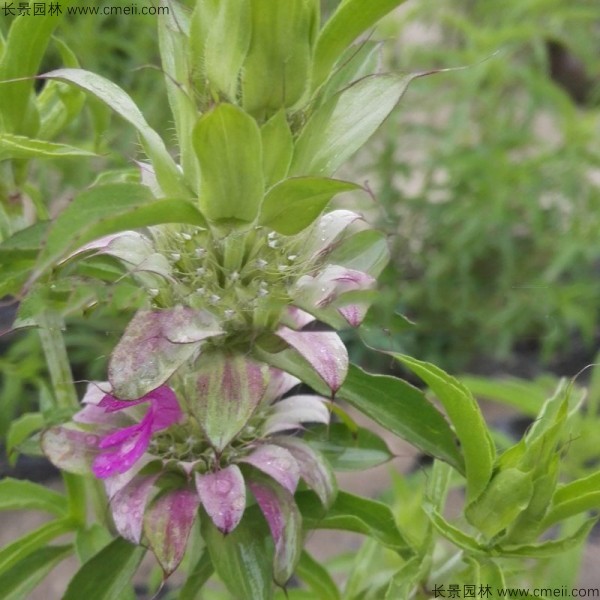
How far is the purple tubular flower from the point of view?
423mm

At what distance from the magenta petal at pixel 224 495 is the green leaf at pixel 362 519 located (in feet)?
0.28

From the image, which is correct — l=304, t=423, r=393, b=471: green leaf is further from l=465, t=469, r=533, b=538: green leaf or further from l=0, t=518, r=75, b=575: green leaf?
l=0, t=518, r=75, b=575: green leaf

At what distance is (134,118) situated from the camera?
1.21 ft

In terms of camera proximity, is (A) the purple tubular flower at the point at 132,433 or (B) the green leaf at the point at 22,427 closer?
(A) the purple tubular flower at the point at 132,433

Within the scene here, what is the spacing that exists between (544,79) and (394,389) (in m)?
1.49

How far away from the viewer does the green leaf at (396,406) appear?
0.44 meters

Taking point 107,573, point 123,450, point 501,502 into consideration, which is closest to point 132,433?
point 123,450

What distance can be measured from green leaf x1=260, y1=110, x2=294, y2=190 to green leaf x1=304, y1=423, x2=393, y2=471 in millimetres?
222

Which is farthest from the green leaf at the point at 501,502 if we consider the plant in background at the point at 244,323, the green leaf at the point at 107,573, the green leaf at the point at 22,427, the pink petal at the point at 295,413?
the green leaf at the point at 22,427

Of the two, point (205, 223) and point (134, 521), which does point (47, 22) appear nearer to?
point (205, 223)

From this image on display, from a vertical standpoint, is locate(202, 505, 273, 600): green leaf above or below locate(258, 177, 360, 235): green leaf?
below

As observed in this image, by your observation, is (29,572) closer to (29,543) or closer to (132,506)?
(29,543)

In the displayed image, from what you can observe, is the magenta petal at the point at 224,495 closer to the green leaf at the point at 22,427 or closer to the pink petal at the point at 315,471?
the pink petal at the point at 315,471

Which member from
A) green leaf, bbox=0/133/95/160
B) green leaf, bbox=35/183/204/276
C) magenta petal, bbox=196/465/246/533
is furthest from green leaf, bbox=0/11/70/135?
magenta petal, bbox=196/465/246/533
